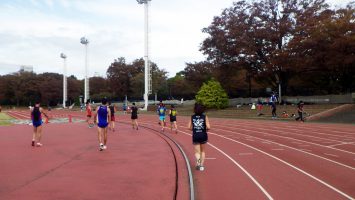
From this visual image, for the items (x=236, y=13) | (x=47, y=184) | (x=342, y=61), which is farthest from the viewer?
(x=236, y=13)

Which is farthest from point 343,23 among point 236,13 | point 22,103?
point 22,103

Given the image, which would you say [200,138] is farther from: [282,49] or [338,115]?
[282,49]

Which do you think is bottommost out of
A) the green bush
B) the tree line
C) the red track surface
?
the red track surface

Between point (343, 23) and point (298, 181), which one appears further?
point (343, 23)

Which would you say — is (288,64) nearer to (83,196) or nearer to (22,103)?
(83,196)

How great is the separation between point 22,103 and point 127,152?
10133 centimetres

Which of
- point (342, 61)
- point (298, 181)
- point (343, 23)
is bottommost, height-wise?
point (298, 181)

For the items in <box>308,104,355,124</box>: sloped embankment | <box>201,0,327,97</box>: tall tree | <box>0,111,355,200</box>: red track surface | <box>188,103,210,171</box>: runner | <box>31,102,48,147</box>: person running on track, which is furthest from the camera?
<box>201,0,327,97</box>: tall tree

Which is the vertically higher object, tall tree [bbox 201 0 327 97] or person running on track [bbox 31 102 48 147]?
tall tree [bbox 201 0 327 97]

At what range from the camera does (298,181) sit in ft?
28.8

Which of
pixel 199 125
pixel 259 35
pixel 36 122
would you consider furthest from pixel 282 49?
pixel 199 125

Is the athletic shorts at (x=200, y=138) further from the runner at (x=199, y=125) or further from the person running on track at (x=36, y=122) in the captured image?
the person running on track at (x=36, y=122)

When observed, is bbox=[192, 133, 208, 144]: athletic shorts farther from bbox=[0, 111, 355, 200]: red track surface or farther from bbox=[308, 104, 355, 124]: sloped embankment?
bbox=[308, 104, 355, 124]: sloped embankment

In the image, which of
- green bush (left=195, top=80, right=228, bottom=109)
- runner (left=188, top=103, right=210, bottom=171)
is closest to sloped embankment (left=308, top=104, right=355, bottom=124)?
green bush (left=195, top=80, right=228, bottom=109)
